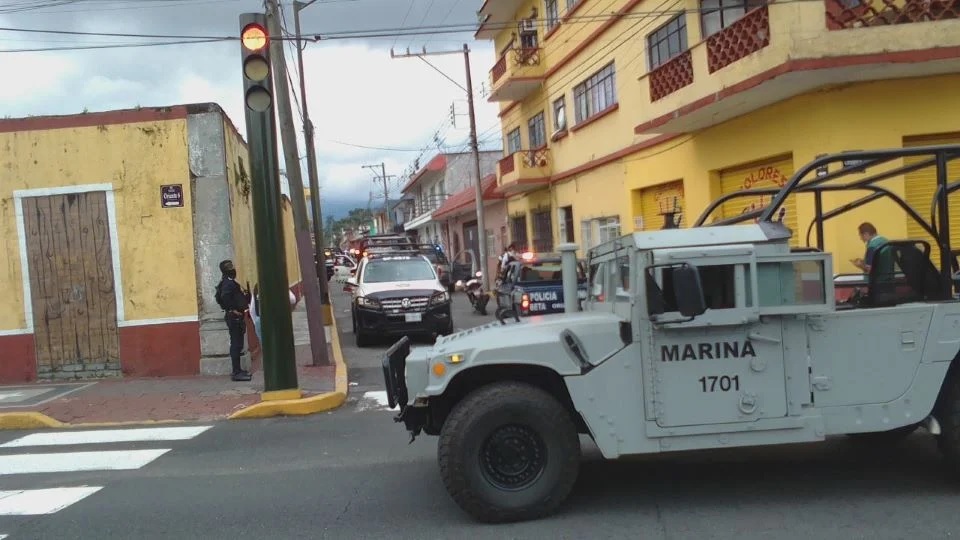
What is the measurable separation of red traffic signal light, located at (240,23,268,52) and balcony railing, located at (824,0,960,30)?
779 centimetres

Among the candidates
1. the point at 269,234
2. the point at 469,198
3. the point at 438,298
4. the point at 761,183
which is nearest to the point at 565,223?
the point at 438,298

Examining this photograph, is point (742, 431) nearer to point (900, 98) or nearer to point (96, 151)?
point (900, 98)

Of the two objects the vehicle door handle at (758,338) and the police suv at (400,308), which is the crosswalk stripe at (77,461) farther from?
the police suv at (400,308)

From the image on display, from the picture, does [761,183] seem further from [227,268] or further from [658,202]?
[227,268]

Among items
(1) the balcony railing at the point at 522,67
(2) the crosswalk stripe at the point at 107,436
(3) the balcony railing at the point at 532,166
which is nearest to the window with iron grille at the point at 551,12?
(1) the balcony railing at the point at 522,67

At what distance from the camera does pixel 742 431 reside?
498 cm

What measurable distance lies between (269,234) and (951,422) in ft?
23.5

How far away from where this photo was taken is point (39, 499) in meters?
6.08

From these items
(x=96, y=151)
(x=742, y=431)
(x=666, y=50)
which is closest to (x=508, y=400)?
(x=742, y=431)

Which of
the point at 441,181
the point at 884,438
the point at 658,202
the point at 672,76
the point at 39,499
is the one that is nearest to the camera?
the point at 39,499

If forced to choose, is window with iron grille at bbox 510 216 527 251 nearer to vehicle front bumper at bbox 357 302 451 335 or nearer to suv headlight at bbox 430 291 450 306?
suv headlight at bbox 430 291 450 306

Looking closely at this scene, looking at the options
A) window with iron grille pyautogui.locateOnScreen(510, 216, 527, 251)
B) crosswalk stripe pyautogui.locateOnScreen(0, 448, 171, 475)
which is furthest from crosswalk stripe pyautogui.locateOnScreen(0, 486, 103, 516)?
window with iron grille pyautogui.locateOnScreen(510, 216, 527, 251)

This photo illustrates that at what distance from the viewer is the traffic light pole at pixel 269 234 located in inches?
366

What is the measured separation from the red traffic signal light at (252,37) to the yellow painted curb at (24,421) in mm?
4833
